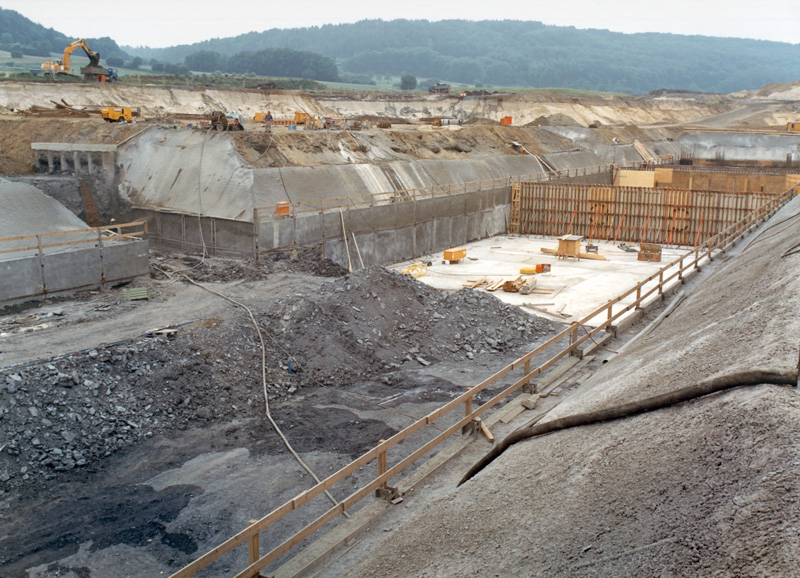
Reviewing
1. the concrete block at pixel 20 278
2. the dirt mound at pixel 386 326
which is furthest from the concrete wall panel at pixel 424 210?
the concrete block at pixel 20 278

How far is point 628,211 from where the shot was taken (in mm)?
37719

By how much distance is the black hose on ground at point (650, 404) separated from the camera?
5984 millimetres

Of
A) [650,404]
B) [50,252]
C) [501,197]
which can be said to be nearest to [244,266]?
[50,252]

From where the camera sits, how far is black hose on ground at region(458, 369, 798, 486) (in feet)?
19.6

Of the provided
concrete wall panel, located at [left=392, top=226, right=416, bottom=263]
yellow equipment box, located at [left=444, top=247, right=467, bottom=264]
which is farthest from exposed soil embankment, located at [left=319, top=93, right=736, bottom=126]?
yellow equipment box, located at [left=444, top=247, right=467, bottom=264]

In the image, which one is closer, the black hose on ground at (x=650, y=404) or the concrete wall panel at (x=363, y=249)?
the black hose on ground at (x=650, y=404)

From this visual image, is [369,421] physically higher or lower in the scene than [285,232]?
lower

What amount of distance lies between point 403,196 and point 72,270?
18732 mm

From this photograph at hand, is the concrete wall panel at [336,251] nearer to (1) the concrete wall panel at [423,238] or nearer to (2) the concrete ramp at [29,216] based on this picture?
(1) the concrete wall panel at [423,238]

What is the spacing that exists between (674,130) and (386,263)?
56.9 metres

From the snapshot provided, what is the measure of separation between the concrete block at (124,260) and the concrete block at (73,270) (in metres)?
0.28

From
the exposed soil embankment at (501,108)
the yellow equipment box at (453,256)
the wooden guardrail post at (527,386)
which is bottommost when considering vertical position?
the yellow equipment box at (453,256)

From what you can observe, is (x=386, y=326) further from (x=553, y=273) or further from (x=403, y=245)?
(x=403, y=245)

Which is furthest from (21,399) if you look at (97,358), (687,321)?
(687,321)
